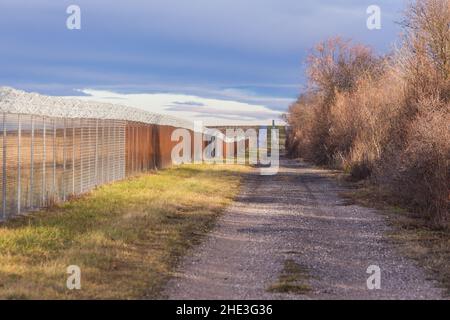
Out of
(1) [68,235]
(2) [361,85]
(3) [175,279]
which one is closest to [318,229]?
(1) [68,235]

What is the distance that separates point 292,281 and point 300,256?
2380mm

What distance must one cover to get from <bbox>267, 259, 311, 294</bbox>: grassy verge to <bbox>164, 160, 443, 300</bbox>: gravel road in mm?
104

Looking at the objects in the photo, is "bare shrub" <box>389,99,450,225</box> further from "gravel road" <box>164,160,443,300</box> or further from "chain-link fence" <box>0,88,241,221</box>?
"chain-link fence" <box>0,88,241,221</box>

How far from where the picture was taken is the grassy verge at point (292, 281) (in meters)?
9.71

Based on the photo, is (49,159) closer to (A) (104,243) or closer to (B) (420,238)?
(A) (104,243)

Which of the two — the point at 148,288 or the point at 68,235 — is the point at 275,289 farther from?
the point at 68,235

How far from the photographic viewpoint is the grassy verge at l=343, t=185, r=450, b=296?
11.6 metres

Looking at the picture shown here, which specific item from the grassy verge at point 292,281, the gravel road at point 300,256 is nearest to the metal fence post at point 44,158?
the gravel road at point 300,256

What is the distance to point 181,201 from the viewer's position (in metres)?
21.7

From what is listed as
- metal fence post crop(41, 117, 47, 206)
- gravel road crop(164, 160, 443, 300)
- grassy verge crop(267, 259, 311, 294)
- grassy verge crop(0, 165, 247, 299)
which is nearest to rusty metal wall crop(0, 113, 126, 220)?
metal fence post crop(41, 117, 47, 206)

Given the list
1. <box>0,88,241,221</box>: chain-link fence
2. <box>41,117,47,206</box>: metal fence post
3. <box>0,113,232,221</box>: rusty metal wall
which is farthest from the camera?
<box>41,117,47,206</box>: metal fence post

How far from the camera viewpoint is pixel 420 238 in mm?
14875

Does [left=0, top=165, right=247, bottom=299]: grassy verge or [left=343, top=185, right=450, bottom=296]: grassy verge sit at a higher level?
[left=0, top=165, right=247, bottom=299]: grassy verge
